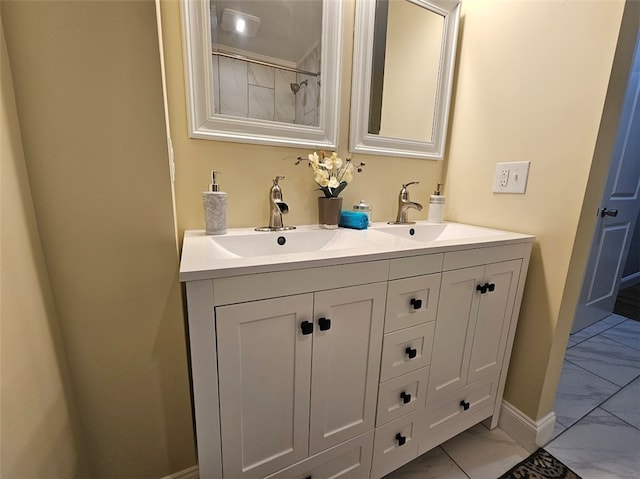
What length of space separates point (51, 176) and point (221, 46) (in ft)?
2.10

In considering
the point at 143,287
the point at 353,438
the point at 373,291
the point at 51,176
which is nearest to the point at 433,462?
the point at 353,438

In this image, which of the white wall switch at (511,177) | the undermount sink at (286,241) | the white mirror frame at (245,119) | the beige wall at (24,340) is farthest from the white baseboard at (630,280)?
the beige wall at (24,340)

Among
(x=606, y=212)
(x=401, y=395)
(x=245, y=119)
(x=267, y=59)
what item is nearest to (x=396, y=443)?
(x=401, y=395)

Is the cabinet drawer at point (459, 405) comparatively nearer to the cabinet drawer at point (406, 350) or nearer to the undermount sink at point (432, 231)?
the cabinet drawer at point (406, 350)

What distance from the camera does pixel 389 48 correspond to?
3.94ft

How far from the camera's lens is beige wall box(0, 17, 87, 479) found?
1.73 ft

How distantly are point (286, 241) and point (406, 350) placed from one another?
523mm

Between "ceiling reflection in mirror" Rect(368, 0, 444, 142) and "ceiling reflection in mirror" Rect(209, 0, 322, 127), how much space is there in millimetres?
284

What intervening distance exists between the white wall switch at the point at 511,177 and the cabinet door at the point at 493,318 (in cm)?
31

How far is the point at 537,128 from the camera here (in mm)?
1074

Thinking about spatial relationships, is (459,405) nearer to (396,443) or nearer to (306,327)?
(396,443)

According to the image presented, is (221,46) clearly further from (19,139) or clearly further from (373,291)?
(373,291)

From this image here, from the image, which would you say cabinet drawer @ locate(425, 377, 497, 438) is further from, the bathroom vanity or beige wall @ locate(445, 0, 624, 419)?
beige wall @ locate(445, 0, 624, 419)

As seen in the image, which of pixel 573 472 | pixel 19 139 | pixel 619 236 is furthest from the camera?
pixel 619 236
